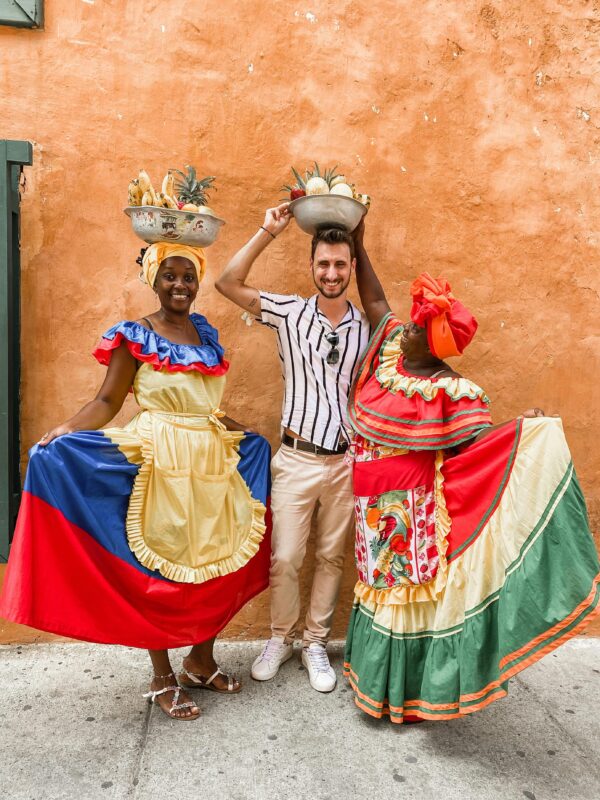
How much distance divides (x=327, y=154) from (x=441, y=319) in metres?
1.45

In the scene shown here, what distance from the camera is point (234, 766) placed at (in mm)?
2600

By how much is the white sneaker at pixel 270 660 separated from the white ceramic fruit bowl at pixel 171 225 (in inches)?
81.6

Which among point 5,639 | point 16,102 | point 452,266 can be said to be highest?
point 16,102

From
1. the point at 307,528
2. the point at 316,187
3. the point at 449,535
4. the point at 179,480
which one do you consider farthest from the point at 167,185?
the point at 449,535

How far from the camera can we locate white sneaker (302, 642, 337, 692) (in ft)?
10.5

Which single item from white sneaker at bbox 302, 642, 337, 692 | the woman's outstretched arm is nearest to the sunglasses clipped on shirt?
the woman's outstretched arm

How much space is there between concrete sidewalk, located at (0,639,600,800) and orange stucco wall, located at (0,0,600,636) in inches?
31.8

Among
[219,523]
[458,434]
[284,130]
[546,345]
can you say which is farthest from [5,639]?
[546,345]

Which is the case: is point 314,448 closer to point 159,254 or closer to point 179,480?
point 179,480

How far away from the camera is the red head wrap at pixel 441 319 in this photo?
2695mm

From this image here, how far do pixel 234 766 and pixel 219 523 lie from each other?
99cm

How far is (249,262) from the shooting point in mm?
3256

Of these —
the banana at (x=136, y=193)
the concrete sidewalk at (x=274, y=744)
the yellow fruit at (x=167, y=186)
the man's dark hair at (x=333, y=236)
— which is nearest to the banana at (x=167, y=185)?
the yellow fruit at (x=167, y=186)

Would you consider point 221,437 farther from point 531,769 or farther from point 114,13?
point 114,13
